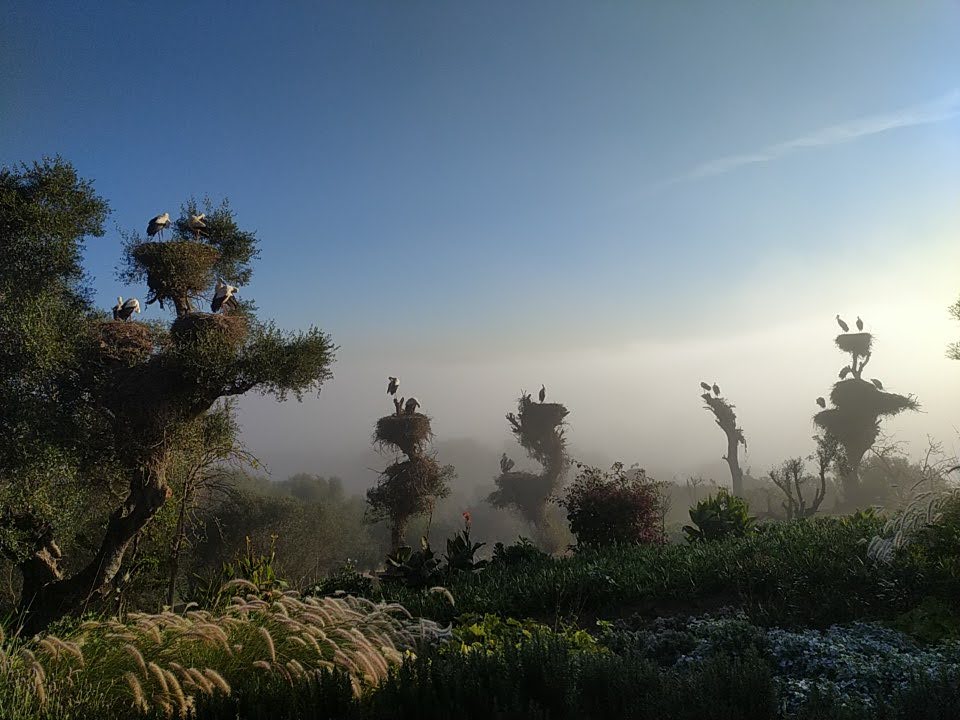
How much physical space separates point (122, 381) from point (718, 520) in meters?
14.0

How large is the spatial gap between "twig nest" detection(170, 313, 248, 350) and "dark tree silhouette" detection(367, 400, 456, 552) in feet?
30.7

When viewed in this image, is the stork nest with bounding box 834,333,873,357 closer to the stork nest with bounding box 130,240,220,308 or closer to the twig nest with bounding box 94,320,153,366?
the stork nest with bounding box 130,240,220,308

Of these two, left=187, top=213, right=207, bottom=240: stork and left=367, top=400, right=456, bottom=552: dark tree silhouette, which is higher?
left=187, top=213, right=207, bottom=240: stork

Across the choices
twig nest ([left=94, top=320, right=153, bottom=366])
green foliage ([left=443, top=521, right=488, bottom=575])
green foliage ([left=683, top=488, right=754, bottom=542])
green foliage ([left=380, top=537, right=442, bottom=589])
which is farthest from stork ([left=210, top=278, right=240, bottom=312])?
green foliage ([left=683, top=488, right=754, bottom=542])

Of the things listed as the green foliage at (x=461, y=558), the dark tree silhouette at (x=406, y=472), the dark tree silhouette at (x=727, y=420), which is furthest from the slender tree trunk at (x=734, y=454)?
the green foliage at (x=461, y=558)

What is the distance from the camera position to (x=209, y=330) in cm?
1427

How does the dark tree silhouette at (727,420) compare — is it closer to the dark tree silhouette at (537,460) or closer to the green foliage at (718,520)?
the dark tree silhouette at (537,460)

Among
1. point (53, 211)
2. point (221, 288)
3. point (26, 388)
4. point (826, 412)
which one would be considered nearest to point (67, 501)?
point (26, 388)

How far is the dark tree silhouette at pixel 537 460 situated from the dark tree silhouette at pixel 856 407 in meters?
17.3

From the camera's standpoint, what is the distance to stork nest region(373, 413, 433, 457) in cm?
2322

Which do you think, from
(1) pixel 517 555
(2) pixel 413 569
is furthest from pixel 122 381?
(1) pixel 517 555

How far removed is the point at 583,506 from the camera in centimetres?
1455

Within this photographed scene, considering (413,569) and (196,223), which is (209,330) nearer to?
(196,223)

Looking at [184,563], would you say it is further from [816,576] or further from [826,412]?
[826,412]
